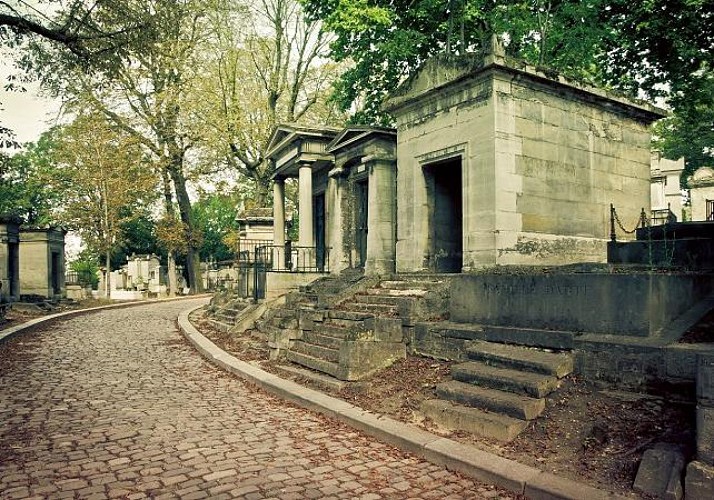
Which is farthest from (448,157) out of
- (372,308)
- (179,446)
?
(179,446)

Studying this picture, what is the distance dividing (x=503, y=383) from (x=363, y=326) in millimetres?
2623

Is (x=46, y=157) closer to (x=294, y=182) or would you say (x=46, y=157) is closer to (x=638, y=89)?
(x=294, y=182)

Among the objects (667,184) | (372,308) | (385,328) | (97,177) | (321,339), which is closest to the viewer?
(385,328)

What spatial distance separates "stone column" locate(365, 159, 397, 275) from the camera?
504 inches

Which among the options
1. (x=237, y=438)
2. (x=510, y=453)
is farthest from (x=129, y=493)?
(x=510, y=453)

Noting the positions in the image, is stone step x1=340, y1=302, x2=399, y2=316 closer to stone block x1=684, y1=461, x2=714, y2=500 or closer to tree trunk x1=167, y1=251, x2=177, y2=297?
stone block x1=684, y1=461, x2=714, y2=500

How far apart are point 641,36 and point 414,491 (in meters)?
14.1

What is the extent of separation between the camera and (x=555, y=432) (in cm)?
467

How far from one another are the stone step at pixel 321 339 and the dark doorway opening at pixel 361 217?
226 inches

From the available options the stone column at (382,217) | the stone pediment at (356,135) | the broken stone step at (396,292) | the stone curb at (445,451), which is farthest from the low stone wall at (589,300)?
the stone pediment at (356,135)

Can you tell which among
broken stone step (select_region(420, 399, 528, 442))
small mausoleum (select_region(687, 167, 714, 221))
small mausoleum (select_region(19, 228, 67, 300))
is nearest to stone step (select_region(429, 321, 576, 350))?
broken stone step (select_region(420, 399, 528, 442))

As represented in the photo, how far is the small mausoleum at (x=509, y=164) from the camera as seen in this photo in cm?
945

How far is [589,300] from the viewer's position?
5664mm

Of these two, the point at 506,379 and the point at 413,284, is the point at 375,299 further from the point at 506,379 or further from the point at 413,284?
the point at 506,379
